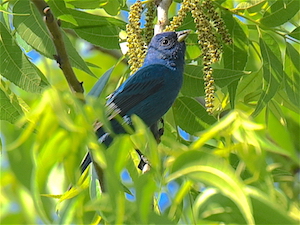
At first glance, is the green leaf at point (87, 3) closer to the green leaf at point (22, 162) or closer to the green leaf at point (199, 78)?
the green leaf at point (199, 78)

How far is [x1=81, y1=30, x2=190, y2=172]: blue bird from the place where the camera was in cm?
362

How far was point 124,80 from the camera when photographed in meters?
3.45

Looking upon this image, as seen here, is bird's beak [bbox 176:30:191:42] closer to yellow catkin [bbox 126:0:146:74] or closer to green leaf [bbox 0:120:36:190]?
yellow catkin [bbox 126:0:146:74]

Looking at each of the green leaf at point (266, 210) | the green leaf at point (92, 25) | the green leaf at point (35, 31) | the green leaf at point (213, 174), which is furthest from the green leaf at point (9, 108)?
the green leaf at point (266, 210)

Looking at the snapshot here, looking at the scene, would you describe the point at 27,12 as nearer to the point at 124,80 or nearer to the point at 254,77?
the point at 124,80

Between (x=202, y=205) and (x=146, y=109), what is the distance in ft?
7.86

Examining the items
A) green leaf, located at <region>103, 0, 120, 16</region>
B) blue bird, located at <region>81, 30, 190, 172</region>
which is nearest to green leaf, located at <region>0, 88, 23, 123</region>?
green leaf, located at <region>103, 0, 120, 16</region>

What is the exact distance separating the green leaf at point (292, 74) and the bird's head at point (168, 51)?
0.74 meters

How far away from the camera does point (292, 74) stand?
10.5 feet

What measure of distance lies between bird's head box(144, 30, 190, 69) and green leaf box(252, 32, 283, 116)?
655 millimetres

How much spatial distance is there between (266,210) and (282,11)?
1998mm

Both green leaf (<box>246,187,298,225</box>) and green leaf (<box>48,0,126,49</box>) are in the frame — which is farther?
green leaf (<box>48,0,126,49</box>)

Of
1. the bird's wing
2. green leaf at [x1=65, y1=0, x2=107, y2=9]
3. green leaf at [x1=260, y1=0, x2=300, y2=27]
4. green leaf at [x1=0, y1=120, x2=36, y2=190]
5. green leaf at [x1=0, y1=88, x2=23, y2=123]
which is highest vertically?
green leaf at [x1=0, y1=120, x2=36, y2=190]

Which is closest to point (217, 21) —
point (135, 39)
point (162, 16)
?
point (162, 16)
